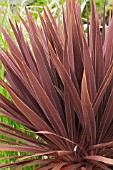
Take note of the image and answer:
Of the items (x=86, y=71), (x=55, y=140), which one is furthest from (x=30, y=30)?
(x=55, y=140)

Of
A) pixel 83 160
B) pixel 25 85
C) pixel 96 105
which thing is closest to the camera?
pixel 96 105

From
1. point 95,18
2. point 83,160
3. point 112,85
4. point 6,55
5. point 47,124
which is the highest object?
point 95,18

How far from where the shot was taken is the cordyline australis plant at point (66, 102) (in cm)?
140

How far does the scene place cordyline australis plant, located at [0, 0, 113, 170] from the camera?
140cm

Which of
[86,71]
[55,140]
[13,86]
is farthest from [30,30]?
[55,140]

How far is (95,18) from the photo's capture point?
1.59m

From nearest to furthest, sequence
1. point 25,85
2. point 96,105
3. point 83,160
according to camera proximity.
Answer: point 96,105 < point 83,160 < point 25,85

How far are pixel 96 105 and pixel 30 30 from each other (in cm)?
50

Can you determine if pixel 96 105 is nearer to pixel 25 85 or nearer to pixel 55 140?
pixel 55 140

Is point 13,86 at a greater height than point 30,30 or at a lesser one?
lesser

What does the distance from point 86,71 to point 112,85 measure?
0.52 ft

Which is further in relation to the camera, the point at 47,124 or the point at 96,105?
the point at 47,124

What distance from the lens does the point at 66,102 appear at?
1456 mm

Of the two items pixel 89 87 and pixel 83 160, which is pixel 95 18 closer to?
pixel 89 87
